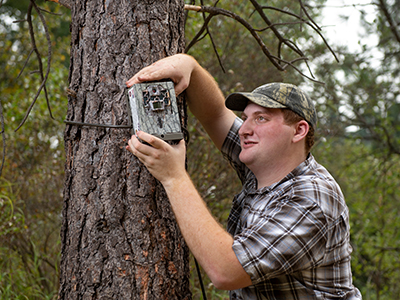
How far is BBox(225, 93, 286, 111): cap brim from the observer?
181cm

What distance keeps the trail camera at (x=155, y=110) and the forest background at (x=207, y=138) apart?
1645 millimetres

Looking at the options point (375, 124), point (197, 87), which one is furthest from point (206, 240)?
point (375, 124)

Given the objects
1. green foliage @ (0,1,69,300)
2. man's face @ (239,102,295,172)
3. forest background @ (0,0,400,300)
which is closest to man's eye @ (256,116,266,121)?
man's face @ (239,102,295,172)

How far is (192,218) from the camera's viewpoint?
1.41 metres

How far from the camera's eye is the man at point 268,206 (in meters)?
1.38

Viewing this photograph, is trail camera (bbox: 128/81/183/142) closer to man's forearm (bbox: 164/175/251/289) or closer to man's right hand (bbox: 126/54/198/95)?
man's right hand (bbox: 126/54/198/95)

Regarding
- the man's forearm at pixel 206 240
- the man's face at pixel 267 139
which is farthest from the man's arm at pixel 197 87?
the man's forearm at pixel 206 240

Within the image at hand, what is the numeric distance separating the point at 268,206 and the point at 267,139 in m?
0.37

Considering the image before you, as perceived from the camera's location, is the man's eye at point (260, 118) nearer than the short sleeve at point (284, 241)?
No

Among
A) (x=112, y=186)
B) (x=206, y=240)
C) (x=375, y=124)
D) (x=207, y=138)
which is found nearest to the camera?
(x=206, y=240)

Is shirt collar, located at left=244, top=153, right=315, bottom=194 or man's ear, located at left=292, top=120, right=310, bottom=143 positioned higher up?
man's ear, located at left=292, top=120, right=310, bottom=143

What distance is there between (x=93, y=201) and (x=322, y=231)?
996 mm

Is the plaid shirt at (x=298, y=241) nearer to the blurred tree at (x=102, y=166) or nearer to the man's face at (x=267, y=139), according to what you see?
the man's face at (x=267, y=139)

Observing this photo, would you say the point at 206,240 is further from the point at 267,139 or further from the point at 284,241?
the point at 267,139
